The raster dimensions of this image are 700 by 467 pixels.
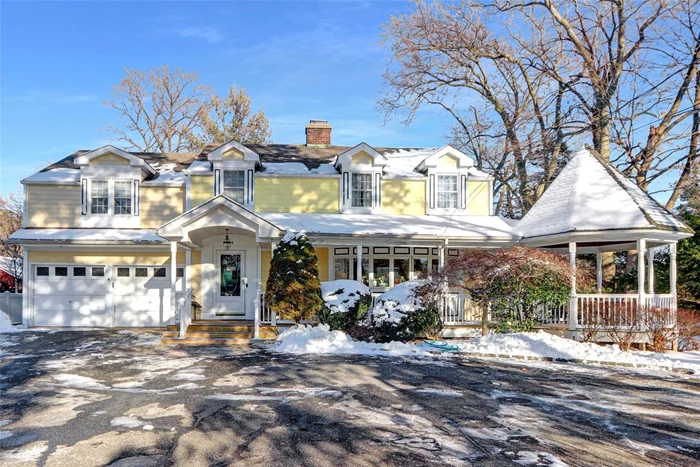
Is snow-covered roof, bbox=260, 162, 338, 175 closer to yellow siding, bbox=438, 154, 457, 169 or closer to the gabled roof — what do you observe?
yellow siding, bbox=438, 154, 457, 169

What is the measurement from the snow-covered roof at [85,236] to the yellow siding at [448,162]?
965 centimetres

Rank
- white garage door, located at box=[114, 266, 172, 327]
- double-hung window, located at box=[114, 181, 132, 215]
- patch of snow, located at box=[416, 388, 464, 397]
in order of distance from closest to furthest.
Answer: patch of snow, located at box=[416, 388, 464, 397]
white garage door, located at box=[114, 266, 172, 327]
double-hung window, located at box=[114, 181, 132, 215]

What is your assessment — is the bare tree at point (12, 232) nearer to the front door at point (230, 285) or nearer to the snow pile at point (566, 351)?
the front door at point (230, 285)

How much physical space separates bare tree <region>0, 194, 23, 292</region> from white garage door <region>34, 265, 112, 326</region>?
4.25 m

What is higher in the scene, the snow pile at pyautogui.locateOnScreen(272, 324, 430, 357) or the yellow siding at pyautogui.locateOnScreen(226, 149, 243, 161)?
the yellow siding at pyautogui.locateOnScreen(226, 149, 243, 161)

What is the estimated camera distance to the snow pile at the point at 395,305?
12.9m

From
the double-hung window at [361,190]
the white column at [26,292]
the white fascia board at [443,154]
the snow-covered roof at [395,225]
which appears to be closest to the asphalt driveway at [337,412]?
the snow-covered roof at [395,225]

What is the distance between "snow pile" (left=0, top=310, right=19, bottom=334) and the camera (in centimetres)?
1547

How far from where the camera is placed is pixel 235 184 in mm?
17125

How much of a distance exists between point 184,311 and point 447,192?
379 inches

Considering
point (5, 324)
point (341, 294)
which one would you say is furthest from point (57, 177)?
point (341, 294)

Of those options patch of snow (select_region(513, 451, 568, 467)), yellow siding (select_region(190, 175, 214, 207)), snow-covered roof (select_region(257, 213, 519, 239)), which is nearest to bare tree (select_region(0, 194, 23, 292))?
yellow siding (select_region(190, 175, 214, 207))

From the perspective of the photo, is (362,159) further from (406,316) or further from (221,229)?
(406,316)

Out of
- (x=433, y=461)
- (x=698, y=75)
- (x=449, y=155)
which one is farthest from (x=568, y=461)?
(x=698, y=75)
